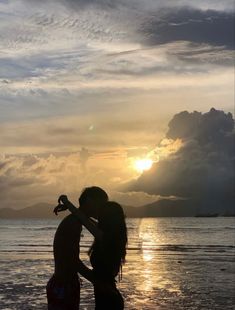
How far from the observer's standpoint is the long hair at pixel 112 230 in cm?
429

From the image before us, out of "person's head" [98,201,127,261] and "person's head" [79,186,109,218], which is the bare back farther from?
"person's head" [98,201,127,261]

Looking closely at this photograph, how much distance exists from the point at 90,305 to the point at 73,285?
30.3ft

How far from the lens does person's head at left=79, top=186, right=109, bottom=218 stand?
439 centimetres

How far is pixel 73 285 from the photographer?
444 cm

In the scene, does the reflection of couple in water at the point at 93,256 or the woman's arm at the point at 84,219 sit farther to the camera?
the reflection of couple in water at the point at 93,256

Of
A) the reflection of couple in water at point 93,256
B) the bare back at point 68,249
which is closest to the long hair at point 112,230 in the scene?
the reflection of couple in water at point 93,256

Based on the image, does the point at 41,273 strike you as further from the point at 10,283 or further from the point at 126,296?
the point at 126,296

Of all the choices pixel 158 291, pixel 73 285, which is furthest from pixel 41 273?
pixel 73 285

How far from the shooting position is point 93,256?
447 cm

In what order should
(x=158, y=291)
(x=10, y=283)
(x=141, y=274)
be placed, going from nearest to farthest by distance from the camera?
(x=158, y=291) < (x=10, y=283) < (x=141, y=274)

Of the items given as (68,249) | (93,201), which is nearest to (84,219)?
(93,201)

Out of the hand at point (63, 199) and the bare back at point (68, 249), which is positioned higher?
the hand at point (63, 199)

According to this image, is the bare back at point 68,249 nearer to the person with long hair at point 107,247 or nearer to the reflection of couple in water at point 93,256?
the reflection of couple in water at point 93,256

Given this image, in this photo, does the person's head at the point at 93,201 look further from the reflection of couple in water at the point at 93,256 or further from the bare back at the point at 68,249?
the bare back at the point at 68,249
